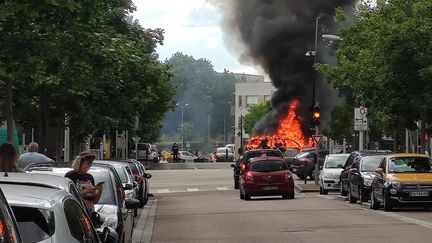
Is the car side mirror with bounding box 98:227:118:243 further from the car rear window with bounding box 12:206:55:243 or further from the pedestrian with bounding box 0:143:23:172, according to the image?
the pedestrian with bounding box 0:143:23:172

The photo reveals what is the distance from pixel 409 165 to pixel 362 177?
2.43 meters

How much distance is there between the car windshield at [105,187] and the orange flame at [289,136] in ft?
138

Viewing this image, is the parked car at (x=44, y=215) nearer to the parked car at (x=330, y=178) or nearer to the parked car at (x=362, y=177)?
the parked car at (x=362, y=177)

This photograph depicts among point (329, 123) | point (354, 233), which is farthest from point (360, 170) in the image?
point (329, 123)

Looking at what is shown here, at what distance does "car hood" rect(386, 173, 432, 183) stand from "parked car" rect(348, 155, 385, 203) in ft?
8.30

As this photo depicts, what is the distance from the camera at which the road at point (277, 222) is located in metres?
15.6

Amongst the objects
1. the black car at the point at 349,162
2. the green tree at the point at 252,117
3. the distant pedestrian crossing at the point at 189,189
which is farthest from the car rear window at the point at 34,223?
the green tree at the point at 252,117

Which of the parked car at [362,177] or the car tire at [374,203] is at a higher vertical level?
the parked car at [362,177]

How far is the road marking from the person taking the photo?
1633cm

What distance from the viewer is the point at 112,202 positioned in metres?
11.4

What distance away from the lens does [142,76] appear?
31.5m

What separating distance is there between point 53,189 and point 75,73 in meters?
14.0

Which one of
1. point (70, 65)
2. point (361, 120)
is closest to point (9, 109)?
point (70, 65)

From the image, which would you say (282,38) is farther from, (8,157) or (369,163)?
(8,157)
